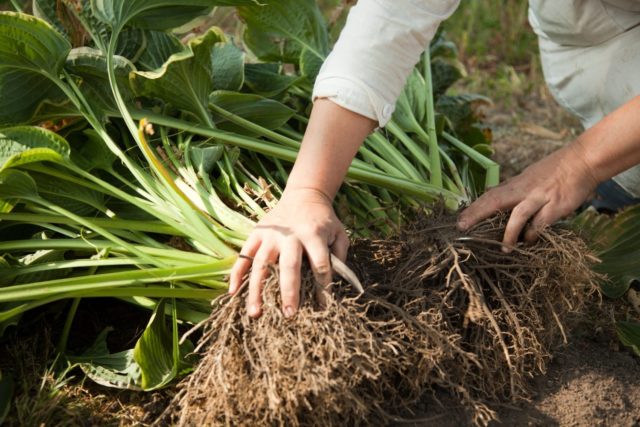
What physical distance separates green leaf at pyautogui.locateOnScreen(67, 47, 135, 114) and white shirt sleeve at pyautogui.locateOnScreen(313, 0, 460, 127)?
1.40 feet

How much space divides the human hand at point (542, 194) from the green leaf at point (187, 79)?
56 cm

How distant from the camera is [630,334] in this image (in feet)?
4.59

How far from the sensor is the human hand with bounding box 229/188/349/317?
106 centimetres

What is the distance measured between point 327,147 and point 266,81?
562 millimetres

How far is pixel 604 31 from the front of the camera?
1.75 meters

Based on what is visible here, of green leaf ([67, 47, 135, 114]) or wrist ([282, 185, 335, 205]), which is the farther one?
green leaf ([67, 47, 135, 114])

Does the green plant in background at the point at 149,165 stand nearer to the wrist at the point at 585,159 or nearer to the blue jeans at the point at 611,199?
the wrist at the point at 585,159

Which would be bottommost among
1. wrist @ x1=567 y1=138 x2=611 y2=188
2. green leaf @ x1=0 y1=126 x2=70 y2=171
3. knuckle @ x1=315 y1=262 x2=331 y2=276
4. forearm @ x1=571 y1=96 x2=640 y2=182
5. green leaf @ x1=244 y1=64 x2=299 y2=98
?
green leaf @ x1=0 y1=126 x2=70 y2=171

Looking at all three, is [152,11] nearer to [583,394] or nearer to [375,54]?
[375,54]

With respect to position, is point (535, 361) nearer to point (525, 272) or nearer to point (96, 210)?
point (525, 272)

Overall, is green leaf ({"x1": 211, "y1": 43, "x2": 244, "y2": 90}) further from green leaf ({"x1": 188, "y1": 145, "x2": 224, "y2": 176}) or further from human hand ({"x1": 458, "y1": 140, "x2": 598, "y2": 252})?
human hand ({"x1": 458, "y1": 140, "x2": 598, "y2": 252})

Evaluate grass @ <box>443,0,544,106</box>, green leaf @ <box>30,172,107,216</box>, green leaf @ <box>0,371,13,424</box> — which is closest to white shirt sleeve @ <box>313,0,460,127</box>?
green leaf @ <box>30,172,107,216</box>

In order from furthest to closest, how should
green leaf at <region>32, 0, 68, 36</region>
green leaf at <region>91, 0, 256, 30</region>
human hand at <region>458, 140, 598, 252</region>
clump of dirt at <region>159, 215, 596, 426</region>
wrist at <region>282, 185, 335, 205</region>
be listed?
green leaf at <region>32, 0, 68, 36</region> < green leaf at <region>91, 0, 256, 30</region> < human hand at <region>458, 140, 598, 252</region> < wrist at <region>282, 185, 335, 205</region> < clump of dirt at <region>159, 215, 596, 426</region>

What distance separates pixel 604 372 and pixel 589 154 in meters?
0.38
